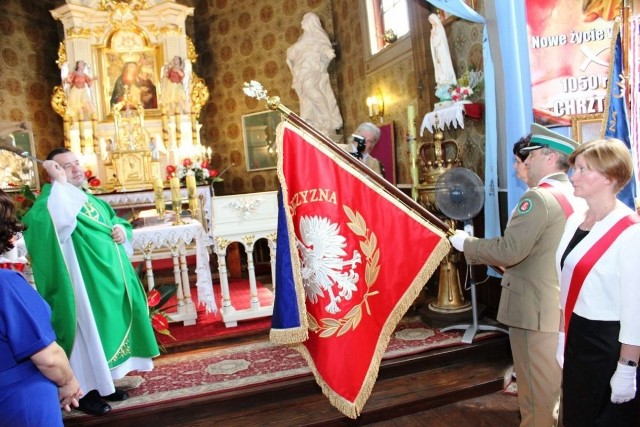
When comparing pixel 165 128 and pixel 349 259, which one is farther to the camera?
pixel 165 128

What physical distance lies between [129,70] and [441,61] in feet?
21.0

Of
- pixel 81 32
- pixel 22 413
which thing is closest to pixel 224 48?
pixel 81 32

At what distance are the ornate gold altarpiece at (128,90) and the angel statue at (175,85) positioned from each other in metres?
0.02

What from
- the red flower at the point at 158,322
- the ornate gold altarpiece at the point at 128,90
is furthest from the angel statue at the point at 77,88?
the red flower at the point at 158,322

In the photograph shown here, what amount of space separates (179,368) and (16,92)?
7182 mm

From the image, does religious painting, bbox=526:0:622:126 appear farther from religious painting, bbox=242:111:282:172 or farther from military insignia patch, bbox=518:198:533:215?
religious painting, bbox=242:111:282:172

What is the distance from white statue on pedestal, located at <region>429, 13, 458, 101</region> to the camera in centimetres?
498

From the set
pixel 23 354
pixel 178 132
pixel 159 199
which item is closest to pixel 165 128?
pixel 178 132

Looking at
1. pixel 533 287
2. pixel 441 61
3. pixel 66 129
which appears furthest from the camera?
pixel 66 129

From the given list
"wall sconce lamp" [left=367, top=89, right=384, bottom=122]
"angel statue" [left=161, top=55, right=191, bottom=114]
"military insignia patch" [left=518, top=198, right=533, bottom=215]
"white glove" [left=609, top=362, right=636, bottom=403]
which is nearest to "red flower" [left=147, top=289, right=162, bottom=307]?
"military insignia patch" [left=518, top=198, right=533, bottom=215]

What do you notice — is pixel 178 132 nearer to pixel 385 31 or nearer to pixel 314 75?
pixel 314 75

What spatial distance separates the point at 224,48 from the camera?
9.67 meters

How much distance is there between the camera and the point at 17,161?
793cm

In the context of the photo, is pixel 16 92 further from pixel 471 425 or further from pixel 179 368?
pixel 471 425
